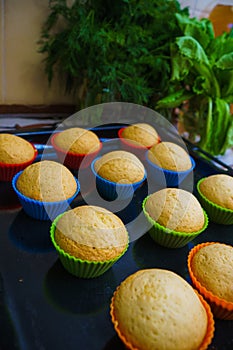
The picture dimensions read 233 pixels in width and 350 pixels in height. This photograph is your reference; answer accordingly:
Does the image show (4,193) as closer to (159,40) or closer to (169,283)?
(169,283)

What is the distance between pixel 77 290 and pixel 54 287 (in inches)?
1.9

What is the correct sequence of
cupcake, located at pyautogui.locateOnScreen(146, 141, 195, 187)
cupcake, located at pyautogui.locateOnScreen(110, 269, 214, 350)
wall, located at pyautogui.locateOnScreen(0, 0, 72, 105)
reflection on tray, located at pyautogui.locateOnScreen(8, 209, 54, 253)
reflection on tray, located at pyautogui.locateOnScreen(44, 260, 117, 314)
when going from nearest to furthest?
cupcake, located at pyautogui.locateOnScreen(110, 269, 214, 350) → reflection on tray, located at pyautogui.locateOnScreen(44, 260, 117, 314) → reflection on tray, located at pyautogui.locateOnScreen(8, 209, 54, 253) → cupcake, located at pyautogui.locateOnScreen(146, 141, 195, 187) → wall, located at pyautogui.locateOnScreen(0, 0, 72, 105)

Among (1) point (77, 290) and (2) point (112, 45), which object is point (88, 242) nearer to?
(1) point (77, 290)

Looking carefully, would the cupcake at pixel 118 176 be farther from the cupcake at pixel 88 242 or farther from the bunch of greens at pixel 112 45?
the bunch of greens at pixel 112 45

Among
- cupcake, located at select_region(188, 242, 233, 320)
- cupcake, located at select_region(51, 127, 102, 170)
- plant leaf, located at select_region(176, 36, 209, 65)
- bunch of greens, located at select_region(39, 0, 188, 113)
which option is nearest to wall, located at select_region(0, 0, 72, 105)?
bunch of greens, located at select_region(39, 0, 188, 113)

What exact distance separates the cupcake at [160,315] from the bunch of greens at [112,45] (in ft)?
2.79

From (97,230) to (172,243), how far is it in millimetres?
219

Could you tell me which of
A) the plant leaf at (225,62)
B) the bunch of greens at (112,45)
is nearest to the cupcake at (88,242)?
the bunch of greens at (112,45)

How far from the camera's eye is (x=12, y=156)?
1.01 meters

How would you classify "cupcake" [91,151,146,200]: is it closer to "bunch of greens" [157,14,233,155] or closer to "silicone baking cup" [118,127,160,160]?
"silicone baking cup" [118,127,160,160]

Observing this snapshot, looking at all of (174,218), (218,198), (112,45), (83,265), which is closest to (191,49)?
(112,45)

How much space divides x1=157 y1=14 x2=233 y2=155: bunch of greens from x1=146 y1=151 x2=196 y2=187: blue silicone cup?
1.30 ft

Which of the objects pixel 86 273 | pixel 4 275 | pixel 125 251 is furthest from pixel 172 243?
pixel 4 275

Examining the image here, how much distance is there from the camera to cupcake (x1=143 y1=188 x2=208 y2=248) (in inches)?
33.3
